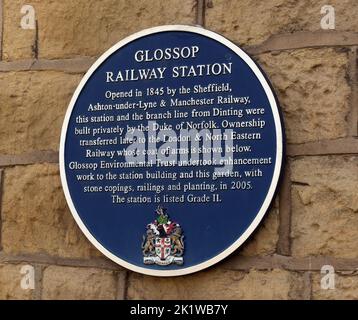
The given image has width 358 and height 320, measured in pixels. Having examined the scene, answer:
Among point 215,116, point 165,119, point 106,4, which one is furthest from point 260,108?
point 106,4

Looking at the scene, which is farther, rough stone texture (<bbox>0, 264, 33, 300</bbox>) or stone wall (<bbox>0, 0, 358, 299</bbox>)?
rough stone texture (<bbox>0, 264, 33, 300</bbox>)

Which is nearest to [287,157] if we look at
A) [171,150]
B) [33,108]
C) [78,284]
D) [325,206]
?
[325,206]

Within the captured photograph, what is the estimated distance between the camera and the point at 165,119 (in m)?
3.26

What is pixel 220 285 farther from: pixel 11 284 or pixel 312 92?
pixel 11 284

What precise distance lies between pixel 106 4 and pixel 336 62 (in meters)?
0.98

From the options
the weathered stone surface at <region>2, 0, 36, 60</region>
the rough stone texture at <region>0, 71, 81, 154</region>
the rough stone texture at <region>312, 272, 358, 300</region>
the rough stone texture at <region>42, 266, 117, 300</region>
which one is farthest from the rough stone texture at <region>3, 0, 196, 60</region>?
the rough stone texture at <region>312, 272, 358, 300</region>

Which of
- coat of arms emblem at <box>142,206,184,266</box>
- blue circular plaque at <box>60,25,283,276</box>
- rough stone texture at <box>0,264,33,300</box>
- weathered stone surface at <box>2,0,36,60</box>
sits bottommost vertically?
rough stone texture at <box>0,264,33,300</box>

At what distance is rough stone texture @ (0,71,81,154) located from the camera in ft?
11.4

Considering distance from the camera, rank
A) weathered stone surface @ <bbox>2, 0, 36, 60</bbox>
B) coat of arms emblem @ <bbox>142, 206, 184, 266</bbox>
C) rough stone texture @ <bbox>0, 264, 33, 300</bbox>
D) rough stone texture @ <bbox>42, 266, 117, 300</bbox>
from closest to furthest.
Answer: coat of arms emblem @ <bbox>142, 206, 184, 266</bbox>
rough stone texture @ <bbox>42, 266, 117, 300</bbox>
rough stone texture @ <bbox>0, 264, 33, 300</bbox>
weathered stone surface @ <bbox>2, 0, 36, 60</bbox>

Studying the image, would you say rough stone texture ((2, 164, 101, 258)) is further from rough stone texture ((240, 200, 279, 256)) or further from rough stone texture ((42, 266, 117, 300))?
rough stone texture ((240, 200, 279, 256))

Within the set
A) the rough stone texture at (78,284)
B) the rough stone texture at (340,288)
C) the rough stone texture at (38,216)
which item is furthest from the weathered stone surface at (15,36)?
the rough stone texture at (340,288)

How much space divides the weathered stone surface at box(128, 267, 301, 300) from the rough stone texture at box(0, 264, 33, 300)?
474mm

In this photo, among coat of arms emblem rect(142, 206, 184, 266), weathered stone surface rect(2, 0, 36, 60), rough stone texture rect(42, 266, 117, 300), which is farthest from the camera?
weathered stone surface rect(2, 0, 36, 60)

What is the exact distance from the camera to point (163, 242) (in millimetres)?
3199
